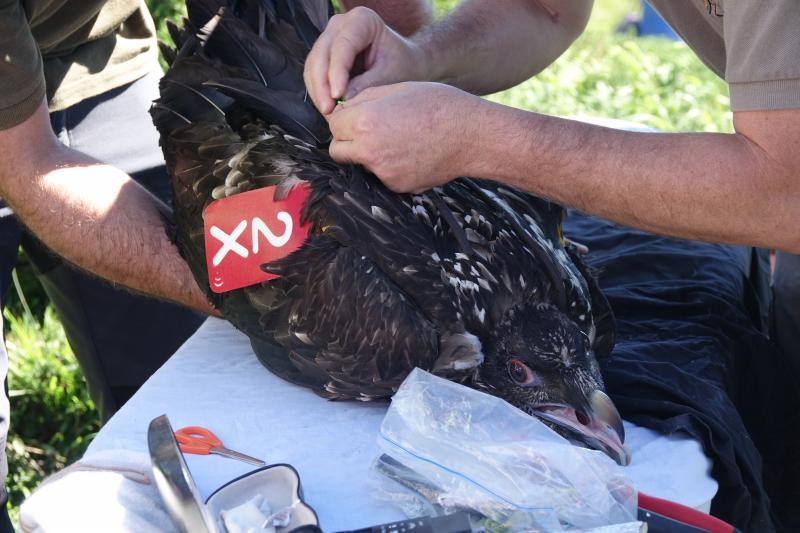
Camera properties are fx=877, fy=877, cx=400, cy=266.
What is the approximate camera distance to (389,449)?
173 cm

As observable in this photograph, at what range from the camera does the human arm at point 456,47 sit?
2.19 m

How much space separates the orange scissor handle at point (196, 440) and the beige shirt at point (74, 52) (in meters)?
0.97

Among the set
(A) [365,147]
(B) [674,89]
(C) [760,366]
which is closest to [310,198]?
(A) [365,147]

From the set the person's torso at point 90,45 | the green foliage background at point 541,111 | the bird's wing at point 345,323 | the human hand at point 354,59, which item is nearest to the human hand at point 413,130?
the human hand at point 354,59

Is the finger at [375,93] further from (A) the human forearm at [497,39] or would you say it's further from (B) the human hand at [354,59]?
(A) the human forearm at [497,39]

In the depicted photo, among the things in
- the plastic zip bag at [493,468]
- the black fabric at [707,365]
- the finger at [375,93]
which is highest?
the finger at [375,93]

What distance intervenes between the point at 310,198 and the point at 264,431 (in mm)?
551

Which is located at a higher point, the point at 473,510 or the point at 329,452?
→ the point at 473,510

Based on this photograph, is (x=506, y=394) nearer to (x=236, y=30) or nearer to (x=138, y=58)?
(x=236, y=30)

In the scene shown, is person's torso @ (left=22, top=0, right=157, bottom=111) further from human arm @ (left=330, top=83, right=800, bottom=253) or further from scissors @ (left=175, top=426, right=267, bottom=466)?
scissors @ (left=175, top=426, right=267, bottom=466)

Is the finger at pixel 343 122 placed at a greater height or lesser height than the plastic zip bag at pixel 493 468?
greater

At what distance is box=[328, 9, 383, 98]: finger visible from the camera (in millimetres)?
2158

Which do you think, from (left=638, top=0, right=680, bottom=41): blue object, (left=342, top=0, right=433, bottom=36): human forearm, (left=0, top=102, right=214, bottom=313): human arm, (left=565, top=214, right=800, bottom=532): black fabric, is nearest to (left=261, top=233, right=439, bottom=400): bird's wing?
(left=0, top=102, right=214, bottom=313): human arm

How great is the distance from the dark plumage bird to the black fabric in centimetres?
18
